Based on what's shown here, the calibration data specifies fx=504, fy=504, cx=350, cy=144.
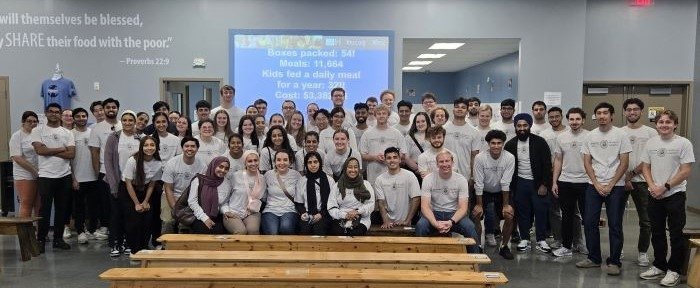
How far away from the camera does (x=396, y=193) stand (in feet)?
15.4

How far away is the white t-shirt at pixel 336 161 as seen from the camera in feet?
16.4

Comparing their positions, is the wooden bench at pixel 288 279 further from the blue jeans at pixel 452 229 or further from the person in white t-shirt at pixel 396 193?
the person in white t-shirt at pixel 396 193

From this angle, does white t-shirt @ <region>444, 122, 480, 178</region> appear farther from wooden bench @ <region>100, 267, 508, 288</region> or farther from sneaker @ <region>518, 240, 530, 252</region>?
wooden bench @ <region>100, 267, 508, 288</region>

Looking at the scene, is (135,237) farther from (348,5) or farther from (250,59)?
(348,5)

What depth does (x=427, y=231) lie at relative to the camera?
179 inches

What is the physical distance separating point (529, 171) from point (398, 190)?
1509mm

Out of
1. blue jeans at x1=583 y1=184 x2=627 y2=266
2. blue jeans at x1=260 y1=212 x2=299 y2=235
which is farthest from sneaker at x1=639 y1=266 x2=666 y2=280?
blue jeans at x1=260 y1=212 x2=299 y2=235

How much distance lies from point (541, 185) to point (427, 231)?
57.5 inches

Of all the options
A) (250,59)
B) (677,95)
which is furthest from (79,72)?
(677,95)

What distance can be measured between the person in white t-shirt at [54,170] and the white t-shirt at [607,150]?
5.31m

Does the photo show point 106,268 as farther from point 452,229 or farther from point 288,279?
point 452,229

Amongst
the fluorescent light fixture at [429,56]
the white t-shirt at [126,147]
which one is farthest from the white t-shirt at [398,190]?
the fluorescent light fixture at [429,56]

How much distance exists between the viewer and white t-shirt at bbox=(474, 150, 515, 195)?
501 centimetres

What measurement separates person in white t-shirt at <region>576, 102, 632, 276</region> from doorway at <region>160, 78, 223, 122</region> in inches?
207
